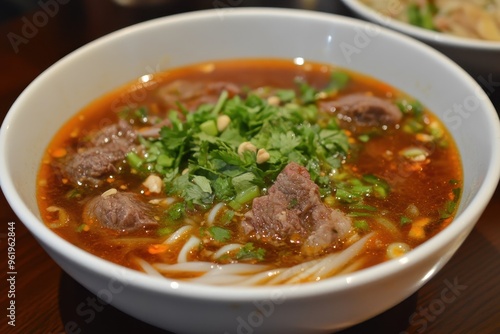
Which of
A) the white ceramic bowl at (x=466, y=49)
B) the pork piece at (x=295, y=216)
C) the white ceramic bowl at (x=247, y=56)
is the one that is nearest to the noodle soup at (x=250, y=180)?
the pork piece at (x=295, y=216)

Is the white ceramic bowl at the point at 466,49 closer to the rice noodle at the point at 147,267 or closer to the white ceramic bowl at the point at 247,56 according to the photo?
the white ceramic bowl at the point at 247,56

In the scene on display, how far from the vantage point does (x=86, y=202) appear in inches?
85.6

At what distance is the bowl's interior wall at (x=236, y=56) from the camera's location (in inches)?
87.1

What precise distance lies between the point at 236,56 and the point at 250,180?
1.15m

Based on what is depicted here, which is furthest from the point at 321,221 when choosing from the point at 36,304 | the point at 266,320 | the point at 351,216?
the point at 36,304

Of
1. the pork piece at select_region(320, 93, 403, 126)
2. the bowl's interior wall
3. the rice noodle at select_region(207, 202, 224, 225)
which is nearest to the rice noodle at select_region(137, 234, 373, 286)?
the rice noodle at select_region(207, 202, 224, 225)

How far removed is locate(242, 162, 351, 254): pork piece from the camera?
6.45 feet

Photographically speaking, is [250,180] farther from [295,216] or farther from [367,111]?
[367,111]

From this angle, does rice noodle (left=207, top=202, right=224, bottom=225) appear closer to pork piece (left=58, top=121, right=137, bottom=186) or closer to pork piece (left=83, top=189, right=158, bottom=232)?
pork piece (left=83, top=189, right=158, bottom=232)

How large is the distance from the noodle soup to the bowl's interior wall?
7 cm

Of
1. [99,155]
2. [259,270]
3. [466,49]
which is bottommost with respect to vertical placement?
[466,49]

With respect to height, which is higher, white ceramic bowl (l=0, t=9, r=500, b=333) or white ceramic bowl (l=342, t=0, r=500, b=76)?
white ceramic bowl (l=0, t=9, r=500, b=333)

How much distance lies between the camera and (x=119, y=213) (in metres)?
2.03

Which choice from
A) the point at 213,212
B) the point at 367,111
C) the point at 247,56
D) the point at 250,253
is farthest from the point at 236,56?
the point at 250,253
